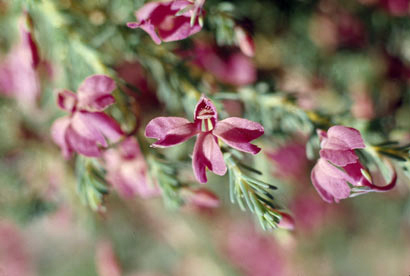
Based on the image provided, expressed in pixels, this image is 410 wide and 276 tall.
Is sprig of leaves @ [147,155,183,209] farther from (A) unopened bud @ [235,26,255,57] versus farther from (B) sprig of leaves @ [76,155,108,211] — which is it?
(A) unopened bud @ [235,26,255,57]

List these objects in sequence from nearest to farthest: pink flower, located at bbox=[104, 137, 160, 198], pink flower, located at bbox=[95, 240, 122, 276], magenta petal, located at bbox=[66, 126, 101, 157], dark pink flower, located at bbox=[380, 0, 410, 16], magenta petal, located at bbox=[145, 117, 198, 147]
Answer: magenta petal, located at bbox=[145, 117, 198, 147], magenta petal, located at bbox=[66, 126, 101, 157], pink flower, located at bbox=[104, 137, 160, 198], dark pink flower, located at bbox=[380, 0, 410, 16], pink flower, located at bbox=[95, 240, 122, 276]

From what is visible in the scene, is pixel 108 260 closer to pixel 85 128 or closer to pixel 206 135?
pixel 85 128

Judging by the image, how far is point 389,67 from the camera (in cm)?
123

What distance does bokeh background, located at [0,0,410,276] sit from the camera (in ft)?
2.58

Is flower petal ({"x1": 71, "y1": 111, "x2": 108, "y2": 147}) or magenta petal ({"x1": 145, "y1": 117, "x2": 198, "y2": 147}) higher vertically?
magenta petal ({"x1": 145, "y1": 117, "x2": 198, "y2": 147})

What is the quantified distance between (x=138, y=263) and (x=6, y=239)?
2.40 ft

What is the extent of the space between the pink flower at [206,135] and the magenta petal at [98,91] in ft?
0.43

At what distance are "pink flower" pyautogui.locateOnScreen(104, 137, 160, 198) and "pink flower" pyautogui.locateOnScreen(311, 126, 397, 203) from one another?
353 millimetres

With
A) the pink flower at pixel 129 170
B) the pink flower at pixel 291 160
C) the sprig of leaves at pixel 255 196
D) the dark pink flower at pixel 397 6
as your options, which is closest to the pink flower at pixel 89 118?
the pink flower at pixel 129 170

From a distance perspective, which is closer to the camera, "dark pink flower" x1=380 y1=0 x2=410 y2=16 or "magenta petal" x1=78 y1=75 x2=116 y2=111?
"magenta petal" x1=78 y1=75 x2=116 y2=111

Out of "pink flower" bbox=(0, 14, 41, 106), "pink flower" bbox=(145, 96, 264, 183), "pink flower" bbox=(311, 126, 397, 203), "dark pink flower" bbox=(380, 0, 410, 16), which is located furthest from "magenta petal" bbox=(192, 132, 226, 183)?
"dark pink flower" bbox=(380, 0, 410, 16)

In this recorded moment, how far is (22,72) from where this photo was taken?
2.98 feet

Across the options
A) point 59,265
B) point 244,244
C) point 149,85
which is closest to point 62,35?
point 149,85

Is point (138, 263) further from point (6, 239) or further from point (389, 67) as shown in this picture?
point (389, 67)
